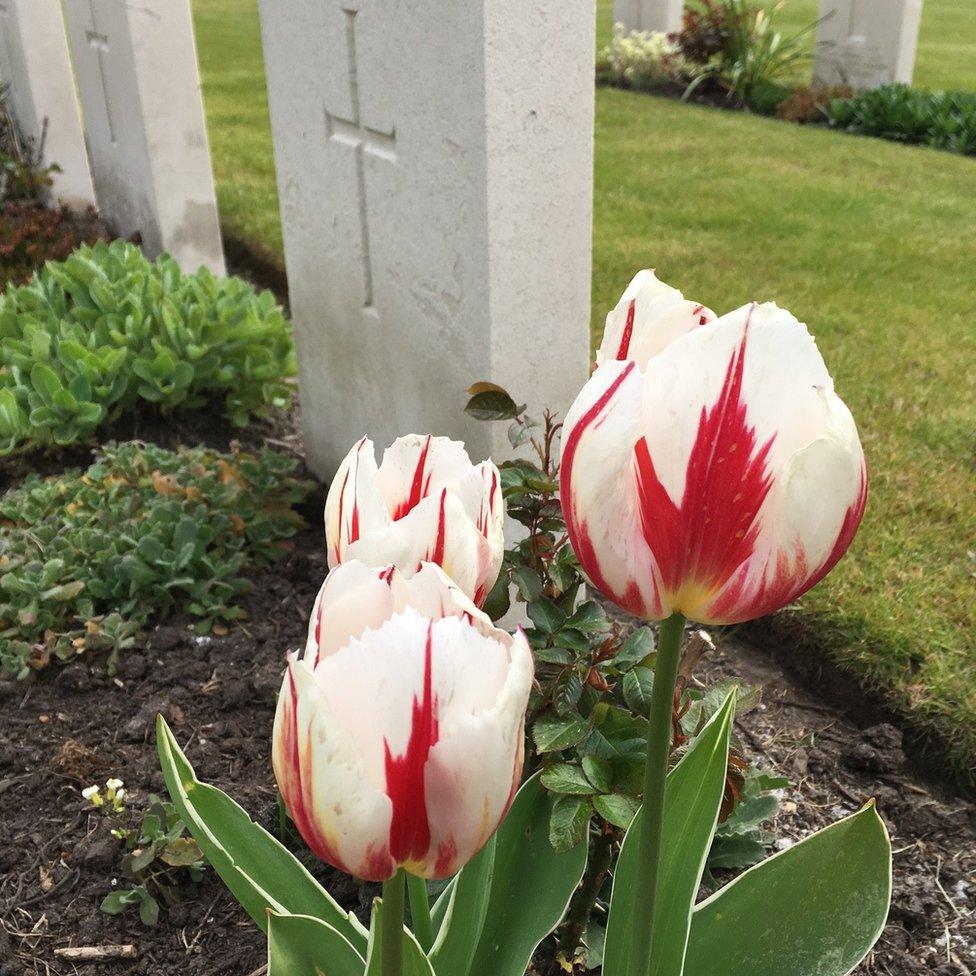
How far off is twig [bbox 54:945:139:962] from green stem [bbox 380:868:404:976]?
1029mm

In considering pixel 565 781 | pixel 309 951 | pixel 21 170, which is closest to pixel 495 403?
pixel 565 781

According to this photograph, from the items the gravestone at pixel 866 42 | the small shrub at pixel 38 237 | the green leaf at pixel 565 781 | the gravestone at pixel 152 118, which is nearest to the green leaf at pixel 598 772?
the green leaf at pixel 565 781

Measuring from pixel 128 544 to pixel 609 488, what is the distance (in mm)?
1953

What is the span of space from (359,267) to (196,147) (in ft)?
6.08

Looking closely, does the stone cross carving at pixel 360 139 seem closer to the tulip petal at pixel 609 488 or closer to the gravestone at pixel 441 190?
the gravestone at pixel 441 190

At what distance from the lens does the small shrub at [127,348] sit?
299 centimetres

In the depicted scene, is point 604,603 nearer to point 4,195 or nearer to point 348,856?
point 348,856

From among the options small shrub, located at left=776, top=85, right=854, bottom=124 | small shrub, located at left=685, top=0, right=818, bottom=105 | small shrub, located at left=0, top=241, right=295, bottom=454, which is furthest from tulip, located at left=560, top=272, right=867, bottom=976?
small shrub, located at left=685, top=0, right=818, bottom=105

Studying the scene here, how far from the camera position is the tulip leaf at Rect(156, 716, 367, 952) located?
3.45 ft

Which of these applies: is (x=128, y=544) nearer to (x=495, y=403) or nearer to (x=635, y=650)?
(x=495, y=403)

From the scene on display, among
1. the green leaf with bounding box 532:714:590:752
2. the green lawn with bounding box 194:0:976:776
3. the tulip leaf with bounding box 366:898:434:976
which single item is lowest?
the green lawn with bounding box 194:0:976:776

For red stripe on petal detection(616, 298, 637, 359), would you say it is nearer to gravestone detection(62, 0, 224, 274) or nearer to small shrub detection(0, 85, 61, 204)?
gravestone detection(62, 0, 224, 274)

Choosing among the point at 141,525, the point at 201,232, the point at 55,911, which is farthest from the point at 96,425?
the point at 55,911

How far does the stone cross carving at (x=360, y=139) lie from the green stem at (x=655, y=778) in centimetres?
169
